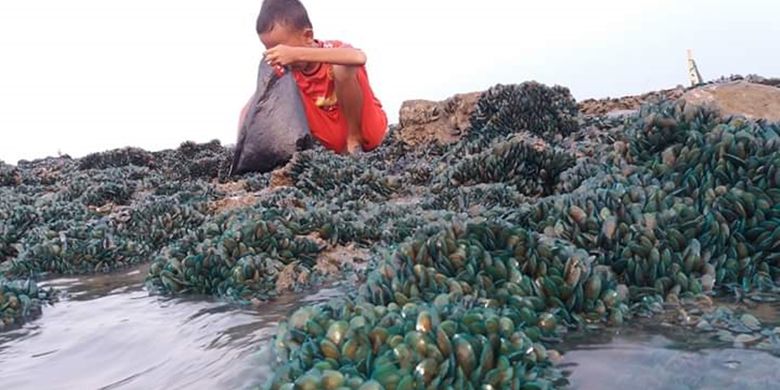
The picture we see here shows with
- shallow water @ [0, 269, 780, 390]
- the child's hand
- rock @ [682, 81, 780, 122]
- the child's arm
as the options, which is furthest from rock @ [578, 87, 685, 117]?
shallow water @ [0, 269, 780, 390]

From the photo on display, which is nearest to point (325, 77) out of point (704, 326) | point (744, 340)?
point (704, 326)

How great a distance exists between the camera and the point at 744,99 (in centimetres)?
932

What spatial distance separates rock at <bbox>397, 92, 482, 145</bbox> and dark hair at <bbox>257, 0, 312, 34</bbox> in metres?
3.55

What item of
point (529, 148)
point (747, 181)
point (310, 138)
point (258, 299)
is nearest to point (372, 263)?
point (258, 299)

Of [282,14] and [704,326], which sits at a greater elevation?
[282,14]

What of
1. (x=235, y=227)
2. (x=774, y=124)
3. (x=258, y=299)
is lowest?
(x=258, y=299)

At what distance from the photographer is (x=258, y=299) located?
4246mm

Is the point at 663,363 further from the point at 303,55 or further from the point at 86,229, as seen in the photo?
the point at 303,55

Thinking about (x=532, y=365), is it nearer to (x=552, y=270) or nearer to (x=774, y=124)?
(x=552, y=270)

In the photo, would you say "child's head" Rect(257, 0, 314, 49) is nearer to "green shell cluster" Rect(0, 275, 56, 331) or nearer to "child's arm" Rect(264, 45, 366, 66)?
"child's arm" Rect(264, 45, 366, 66)

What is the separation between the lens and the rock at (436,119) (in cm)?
1255

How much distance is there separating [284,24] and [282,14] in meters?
0.13

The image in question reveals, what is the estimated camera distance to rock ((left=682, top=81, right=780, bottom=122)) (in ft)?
29.6

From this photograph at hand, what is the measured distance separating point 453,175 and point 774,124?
3476mm
